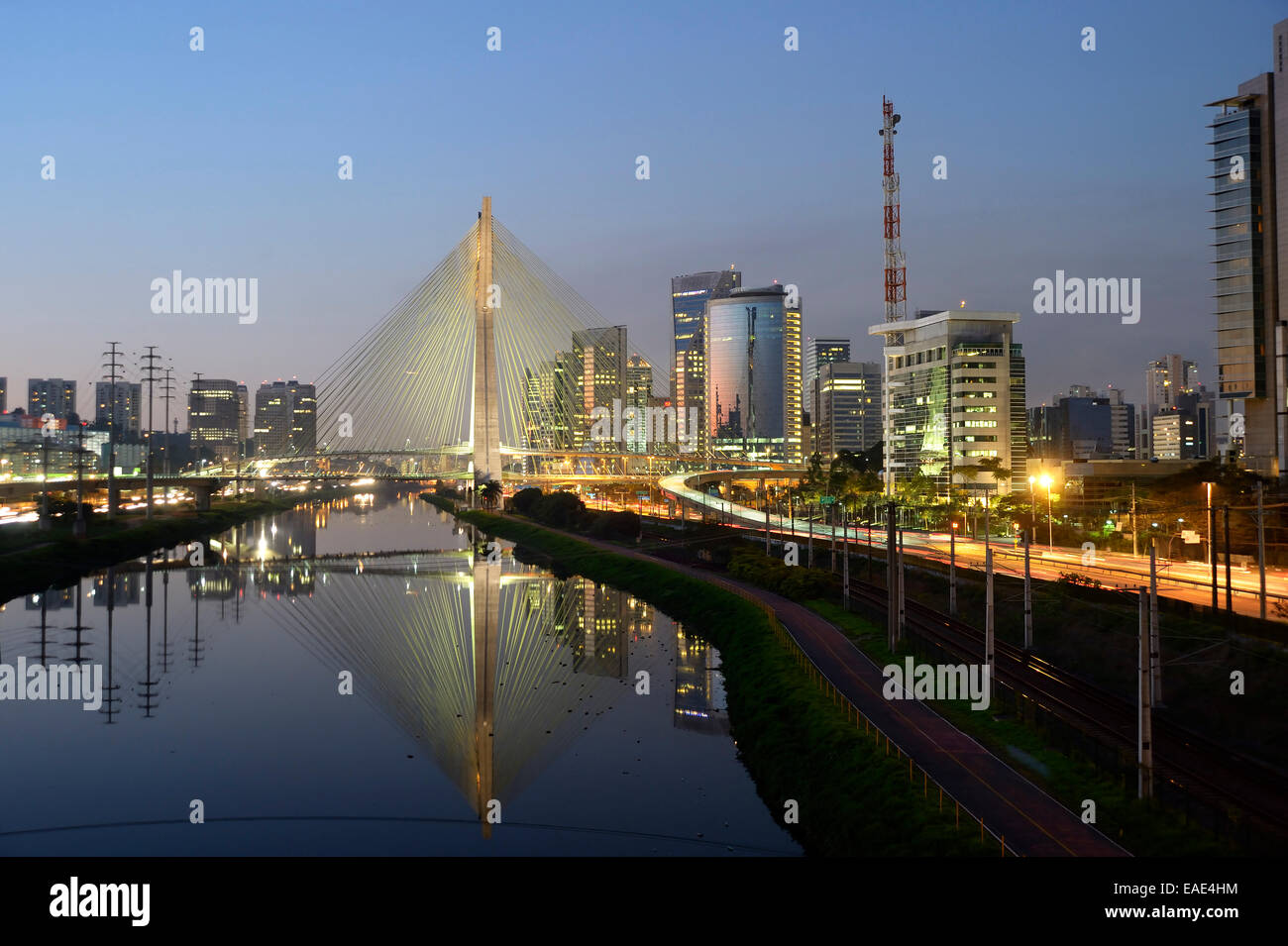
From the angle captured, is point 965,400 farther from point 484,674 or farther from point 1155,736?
point 1155,736

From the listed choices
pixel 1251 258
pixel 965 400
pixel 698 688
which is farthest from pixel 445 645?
pixel 965 400

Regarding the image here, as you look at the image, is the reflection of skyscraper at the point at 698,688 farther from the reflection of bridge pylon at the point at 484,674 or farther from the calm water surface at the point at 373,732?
the reflection of bridge pylon at the point at 484,674

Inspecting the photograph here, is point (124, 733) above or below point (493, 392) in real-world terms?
below

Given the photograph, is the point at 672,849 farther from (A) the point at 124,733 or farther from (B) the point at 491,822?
(A) the point at 124,733

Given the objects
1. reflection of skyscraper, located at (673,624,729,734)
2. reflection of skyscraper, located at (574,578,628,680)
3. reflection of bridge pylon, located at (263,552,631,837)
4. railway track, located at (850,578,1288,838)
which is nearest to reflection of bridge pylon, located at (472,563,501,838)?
reflection of bridge pylon, located at (263,552,631,837)

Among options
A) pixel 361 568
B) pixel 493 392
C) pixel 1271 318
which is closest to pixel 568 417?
pixel 493 392
